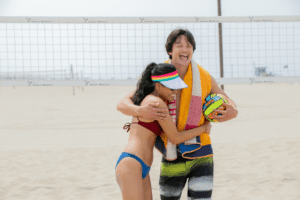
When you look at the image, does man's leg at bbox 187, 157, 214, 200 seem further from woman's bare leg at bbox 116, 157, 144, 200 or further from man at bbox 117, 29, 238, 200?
woman's bare leg at bbox 116, 157, 144, 200

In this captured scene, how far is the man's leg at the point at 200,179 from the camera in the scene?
179 cm

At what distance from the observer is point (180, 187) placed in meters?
1.87

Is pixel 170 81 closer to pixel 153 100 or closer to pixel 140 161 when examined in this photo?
pixel 153 100

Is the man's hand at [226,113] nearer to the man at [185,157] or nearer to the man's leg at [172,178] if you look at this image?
the man at [185,157]

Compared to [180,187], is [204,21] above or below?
above

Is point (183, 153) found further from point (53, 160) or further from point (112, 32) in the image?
point (53, 160)

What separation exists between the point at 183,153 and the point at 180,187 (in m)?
0.25

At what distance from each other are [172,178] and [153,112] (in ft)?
1.64

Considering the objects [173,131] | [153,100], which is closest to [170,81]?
[153,100]

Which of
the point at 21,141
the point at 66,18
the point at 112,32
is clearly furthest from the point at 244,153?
the point at 21,141

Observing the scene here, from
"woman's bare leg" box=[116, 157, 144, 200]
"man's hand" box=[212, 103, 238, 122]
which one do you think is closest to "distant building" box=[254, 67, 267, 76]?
"man's hand" box=[212, 103, 238, 122]

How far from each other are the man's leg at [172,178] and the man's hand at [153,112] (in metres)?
0.38

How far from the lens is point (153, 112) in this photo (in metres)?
1.62

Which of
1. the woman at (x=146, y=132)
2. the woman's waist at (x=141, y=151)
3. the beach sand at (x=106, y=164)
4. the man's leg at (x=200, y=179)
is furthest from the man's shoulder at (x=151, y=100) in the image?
the beach sand at (x=106, y=164)
